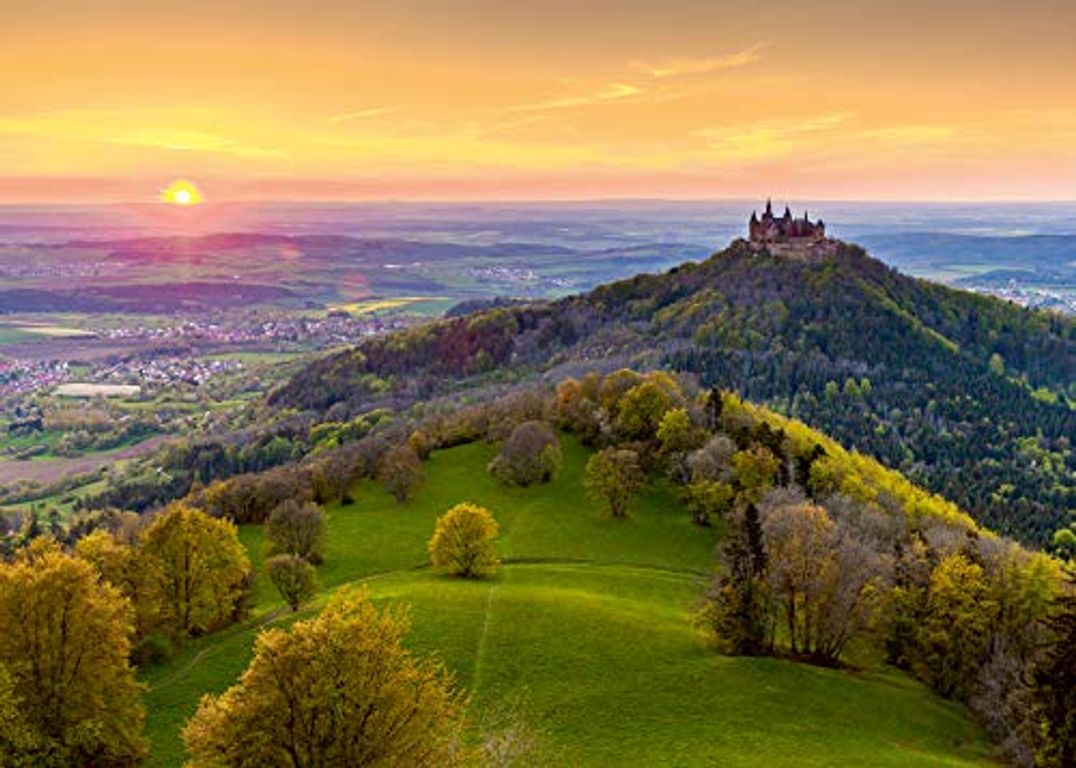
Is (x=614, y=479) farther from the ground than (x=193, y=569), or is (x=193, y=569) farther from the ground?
(x=193, y=569)

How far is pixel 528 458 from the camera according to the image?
117312mm

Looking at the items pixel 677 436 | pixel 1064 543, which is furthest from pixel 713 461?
pixel 1064 543

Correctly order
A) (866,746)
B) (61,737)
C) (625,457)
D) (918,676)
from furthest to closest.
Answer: (625,457), (918,676), (866,746), (61,737)

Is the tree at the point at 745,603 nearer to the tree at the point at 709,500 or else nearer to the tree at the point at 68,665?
the tree at the point at 68,665

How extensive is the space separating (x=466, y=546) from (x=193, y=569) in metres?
25.1

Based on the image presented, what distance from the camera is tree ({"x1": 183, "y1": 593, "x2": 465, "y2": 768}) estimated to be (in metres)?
31.6

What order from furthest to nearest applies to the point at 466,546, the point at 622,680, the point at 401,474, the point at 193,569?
the point at 401,474
the point at 466,546
the point at 193,569
the point at 622,680

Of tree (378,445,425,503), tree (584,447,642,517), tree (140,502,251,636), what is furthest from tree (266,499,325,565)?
tree (584,447,642,517)

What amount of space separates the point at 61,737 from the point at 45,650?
435 cm

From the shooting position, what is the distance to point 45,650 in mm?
43000

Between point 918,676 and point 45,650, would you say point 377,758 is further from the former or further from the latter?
point 918,676

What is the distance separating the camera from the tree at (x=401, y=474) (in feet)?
375

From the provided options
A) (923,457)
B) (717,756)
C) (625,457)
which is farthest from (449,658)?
(923,457)

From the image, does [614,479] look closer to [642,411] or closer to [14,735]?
[642,411]
